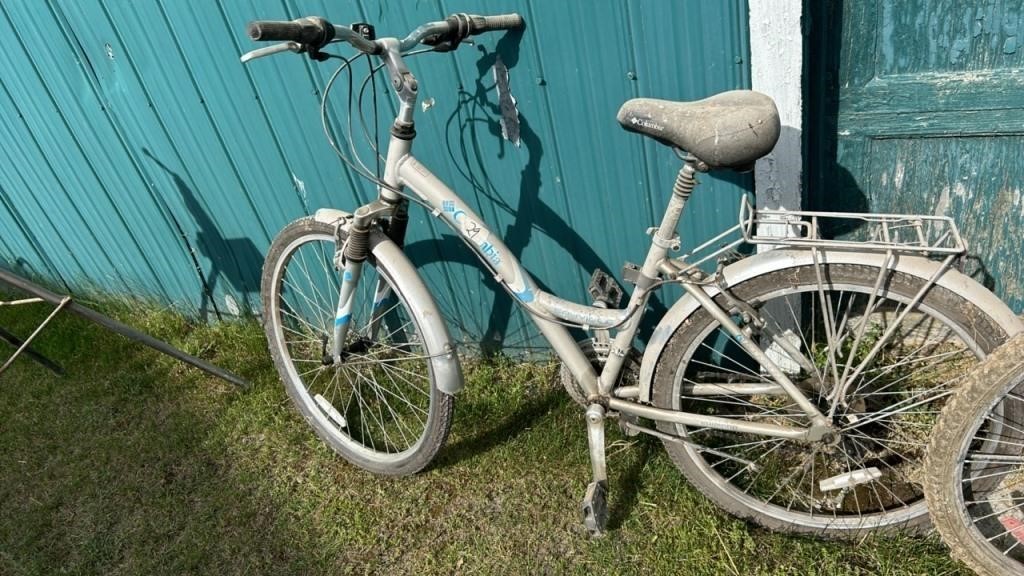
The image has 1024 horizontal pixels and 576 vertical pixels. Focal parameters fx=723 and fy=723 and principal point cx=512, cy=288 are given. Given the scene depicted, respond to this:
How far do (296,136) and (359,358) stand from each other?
917 mm

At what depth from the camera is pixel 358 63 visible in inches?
101

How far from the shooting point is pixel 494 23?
215 centimetres

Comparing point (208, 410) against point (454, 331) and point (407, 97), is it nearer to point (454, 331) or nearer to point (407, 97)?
point (454, 331)

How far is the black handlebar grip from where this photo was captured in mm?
2102

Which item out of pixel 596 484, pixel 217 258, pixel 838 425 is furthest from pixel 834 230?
pixel 217 258

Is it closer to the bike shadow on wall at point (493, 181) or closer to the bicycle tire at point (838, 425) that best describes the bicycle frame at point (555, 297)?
the bicycle tire at point (838, 425)

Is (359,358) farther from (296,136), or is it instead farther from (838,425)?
(838,425)

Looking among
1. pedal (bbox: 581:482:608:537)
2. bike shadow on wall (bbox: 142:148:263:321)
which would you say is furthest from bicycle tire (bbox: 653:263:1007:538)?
bike shadow on wall (bbox: 142:148:263:321)

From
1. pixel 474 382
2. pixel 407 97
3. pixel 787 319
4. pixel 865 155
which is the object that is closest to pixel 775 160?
pixel 865 155

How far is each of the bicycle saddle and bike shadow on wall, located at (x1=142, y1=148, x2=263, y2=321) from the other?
224 centimetres

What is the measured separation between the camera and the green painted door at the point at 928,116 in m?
2.09

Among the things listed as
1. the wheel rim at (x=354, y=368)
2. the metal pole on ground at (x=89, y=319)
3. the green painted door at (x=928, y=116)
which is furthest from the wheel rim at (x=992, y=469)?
the metal pole on ground at (x=89, y=319)

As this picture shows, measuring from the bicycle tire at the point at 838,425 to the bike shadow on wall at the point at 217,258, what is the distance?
2160 mm

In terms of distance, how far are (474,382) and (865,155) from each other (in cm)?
175
